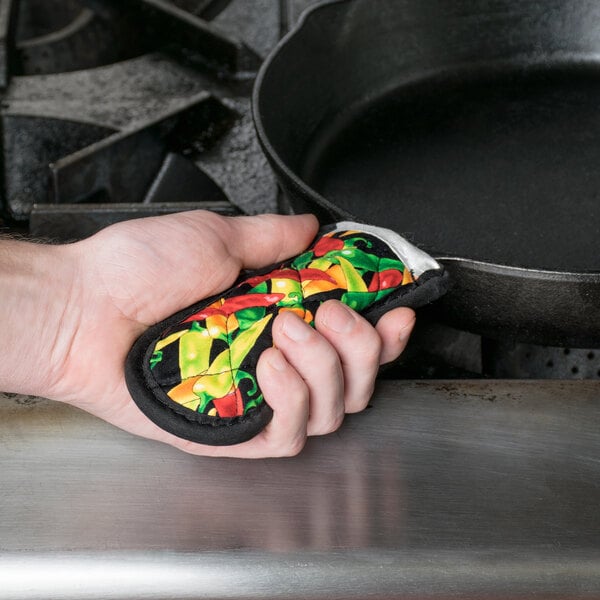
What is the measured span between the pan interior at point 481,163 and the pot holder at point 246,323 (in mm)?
150

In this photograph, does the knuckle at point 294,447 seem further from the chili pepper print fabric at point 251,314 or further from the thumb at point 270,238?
the thumb at point 270,238

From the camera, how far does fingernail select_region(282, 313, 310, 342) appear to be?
18.1 inches

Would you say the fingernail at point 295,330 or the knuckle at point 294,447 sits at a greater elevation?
the fingernail at point 295,330

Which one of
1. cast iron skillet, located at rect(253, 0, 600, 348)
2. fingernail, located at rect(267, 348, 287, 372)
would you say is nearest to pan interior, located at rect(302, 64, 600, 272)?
cast iron skillet, located at rect(253, 0, 600, 348)

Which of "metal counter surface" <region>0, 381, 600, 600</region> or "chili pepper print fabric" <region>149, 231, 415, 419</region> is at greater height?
"chili pepper print fabric" <region>149, 231, 415, 419</region>

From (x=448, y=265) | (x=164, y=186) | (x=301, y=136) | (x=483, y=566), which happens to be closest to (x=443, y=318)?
(x=448, y=265)

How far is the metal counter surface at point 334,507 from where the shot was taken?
1.41ft

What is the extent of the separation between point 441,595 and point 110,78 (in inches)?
31.5

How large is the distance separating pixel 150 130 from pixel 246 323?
0.47 meters

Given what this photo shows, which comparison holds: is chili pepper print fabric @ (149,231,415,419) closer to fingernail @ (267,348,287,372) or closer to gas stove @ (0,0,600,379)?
fingernail @ (267,348,287,372)

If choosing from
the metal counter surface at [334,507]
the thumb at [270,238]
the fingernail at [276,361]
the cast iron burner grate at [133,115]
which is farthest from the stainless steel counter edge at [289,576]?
the cast iron burner grate at [133,115]

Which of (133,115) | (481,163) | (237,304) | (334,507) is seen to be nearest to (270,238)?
(237,304)

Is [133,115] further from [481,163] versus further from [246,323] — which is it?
[246,323]

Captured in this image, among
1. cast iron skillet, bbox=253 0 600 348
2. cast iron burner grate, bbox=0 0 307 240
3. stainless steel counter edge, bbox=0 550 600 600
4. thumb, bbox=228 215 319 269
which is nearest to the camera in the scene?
stainless steel counter edge, bbox=0 550 600 600
